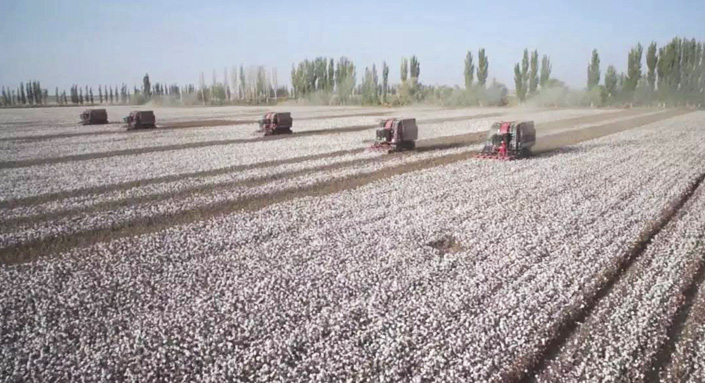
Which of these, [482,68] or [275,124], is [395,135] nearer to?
[275,124]

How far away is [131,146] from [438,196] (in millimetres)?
21446

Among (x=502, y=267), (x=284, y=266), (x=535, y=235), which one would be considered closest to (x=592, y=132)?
(x=535, y=235)

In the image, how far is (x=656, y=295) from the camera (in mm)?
8508

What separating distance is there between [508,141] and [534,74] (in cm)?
7017

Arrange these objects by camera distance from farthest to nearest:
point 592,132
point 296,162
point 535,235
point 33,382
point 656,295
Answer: point 592,132
point 296,162
point 535,235
point 656,295
point 33,382

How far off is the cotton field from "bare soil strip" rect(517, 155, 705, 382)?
40 mm

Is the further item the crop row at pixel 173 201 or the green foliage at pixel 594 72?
the green foliage at pixel 594 72

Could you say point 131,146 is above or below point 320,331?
above

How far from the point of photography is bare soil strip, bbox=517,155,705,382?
21.6ft

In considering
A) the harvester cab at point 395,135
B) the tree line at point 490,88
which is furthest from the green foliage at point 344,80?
the harvester cab at point 395,135

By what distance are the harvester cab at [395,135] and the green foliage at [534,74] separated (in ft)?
222

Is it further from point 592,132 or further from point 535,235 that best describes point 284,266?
point 592,132

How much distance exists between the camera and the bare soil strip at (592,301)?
6588 millimetres

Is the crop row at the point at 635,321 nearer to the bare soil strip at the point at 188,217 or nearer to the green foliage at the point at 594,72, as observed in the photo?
the bare soil strip at the point at 188,217
